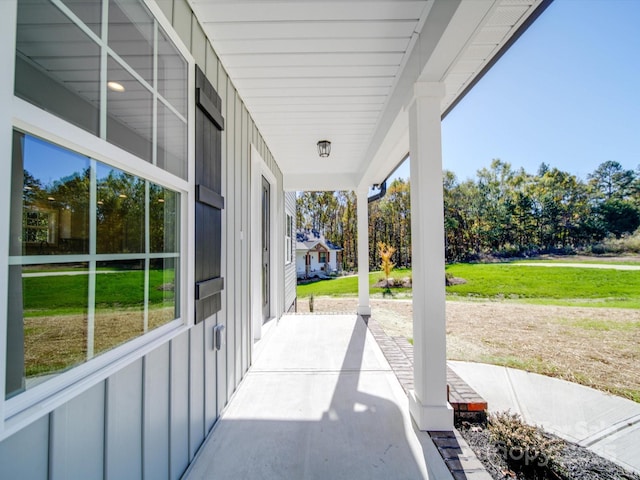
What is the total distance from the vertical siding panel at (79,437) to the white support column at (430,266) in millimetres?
1882

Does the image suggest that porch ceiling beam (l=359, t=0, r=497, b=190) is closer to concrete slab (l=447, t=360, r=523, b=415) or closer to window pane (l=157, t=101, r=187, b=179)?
window pane (l=157, t=101, r=187, b=179)

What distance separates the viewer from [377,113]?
3139 millimetres

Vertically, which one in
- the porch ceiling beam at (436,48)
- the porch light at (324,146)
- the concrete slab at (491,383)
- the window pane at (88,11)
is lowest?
the concrete slab at (491,383)

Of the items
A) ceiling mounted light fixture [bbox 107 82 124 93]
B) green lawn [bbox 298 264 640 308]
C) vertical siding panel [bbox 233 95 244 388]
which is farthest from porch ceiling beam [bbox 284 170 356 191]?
green lawn [bbox 298 264 640 308]

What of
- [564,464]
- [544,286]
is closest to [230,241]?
[564,464]

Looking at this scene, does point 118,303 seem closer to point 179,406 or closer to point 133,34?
point 179,406

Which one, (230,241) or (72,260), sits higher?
(230,241)

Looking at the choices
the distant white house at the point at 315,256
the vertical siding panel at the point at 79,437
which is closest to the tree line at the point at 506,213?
the distant white house at the point at 315,256

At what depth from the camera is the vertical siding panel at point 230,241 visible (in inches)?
95.7

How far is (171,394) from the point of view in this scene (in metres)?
1.49

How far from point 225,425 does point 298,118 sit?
10.2 ft

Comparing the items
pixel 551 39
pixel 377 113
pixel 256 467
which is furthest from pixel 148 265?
pixel 551 39

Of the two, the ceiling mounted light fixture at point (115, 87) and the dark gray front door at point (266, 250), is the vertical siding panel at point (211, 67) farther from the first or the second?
the dark gray front door at point (266, 250)

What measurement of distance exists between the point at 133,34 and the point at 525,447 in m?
3.20
